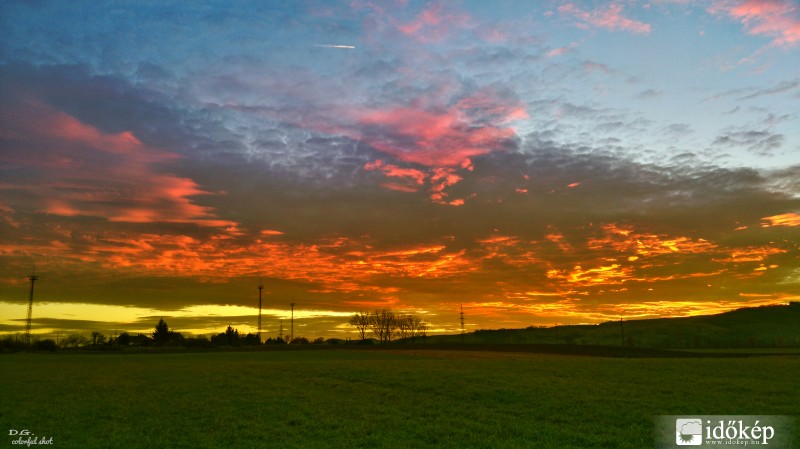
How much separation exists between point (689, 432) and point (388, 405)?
18011 millimetres

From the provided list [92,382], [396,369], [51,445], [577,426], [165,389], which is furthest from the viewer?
[396,369]

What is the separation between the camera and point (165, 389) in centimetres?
4925

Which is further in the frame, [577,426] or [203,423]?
[203,423]

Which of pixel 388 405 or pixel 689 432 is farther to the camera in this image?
pixel 388 405

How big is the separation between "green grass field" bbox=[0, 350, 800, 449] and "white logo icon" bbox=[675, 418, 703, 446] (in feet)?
4.64

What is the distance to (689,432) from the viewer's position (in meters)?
30.3

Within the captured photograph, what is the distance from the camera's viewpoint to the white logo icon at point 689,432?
28.5m

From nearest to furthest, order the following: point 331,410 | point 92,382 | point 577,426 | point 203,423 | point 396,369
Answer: point 577,426
point 203,423
point 331,410
point 92,382
point 396,369

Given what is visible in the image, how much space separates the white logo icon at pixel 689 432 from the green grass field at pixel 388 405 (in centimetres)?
142

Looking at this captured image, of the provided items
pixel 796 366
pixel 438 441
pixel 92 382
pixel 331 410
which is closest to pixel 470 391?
pixel 331 410

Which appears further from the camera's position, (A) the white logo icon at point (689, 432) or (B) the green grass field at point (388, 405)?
(B) the green grass field at point (388, 405)

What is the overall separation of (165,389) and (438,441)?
29673 millimetres

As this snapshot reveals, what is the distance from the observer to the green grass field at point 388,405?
29.5 meters

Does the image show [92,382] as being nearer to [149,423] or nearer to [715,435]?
[149,423]
